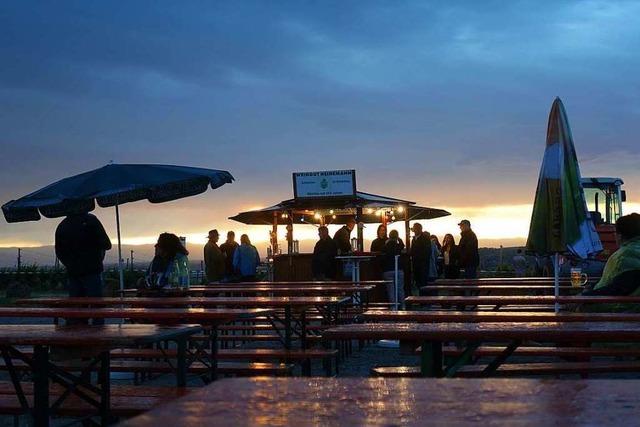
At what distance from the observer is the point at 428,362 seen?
12.8 feet

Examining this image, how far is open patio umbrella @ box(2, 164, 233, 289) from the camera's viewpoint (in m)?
7.96

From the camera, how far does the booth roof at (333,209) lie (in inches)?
735

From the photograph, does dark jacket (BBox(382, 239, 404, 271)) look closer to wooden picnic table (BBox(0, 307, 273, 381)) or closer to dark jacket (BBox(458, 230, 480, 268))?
dark jacket (BBox(458, 230, 480, 268))

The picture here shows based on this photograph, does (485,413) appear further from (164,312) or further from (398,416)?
(164,312)

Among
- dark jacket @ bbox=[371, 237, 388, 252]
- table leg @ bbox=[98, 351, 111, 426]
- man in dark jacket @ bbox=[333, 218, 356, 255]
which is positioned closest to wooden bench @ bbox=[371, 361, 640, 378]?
table leg @ bbox=[98, 351, 111, 426]

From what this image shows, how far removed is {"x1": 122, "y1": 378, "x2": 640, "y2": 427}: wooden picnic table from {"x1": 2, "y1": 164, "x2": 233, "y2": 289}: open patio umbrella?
20.5 feet

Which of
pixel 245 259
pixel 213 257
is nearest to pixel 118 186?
pixel 213 257

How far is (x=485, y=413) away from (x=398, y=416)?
161mm

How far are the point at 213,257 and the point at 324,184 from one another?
481 cm

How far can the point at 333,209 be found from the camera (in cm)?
1964

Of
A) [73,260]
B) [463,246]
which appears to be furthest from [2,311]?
[463,246]

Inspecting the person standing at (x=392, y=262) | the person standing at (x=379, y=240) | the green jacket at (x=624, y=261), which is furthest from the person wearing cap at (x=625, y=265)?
the person standing at (x=379, y=240)

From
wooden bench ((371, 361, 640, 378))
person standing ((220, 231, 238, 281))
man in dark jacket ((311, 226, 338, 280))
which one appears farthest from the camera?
person standing ((220, 231, 238, 281))

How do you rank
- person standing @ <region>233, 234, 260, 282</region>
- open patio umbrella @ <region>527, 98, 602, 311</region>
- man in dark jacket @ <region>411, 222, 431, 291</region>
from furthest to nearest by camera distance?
man in dark jacket @ <region>411, 222, 431, 291</region>, person standing @ <region>233, 234, 260, 282</region>, open patio umbrella @ <region>527, 98, 602, 311</region>
